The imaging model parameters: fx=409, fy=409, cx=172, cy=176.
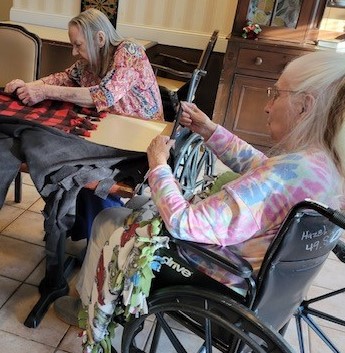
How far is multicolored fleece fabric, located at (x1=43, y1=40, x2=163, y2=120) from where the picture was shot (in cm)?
168

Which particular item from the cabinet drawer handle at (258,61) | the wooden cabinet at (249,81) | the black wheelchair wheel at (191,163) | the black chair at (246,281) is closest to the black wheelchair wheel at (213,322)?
the black chair at (246,281)

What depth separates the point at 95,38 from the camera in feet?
5.91

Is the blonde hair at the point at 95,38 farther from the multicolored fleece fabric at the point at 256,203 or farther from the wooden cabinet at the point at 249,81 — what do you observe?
the wooden cabinet at the point at 249,81

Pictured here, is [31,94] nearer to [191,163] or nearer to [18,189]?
[191,163]

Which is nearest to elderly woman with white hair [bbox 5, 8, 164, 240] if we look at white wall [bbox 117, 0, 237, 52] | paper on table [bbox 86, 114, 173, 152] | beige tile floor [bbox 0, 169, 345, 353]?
paper on table [bbox 86, 114, 173, 152]

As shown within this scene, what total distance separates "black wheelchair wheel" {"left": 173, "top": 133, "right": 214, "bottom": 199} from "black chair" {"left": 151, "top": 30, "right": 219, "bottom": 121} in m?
0.47

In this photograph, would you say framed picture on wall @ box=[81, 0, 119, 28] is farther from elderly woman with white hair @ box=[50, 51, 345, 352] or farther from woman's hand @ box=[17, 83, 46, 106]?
elderly woman with white hair @ box=[50, 51, 345, 352]

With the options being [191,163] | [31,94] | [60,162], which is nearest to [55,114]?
[31,94]

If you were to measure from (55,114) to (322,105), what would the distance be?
3.18 ft

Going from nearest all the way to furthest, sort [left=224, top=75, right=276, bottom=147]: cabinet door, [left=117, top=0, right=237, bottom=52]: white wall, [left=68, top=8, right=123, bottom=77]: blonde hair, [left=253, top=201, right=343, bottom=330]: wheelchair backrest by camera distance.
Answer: [left=253, top=201, right=343, bottom=330]: wheelchair backrest < [left=68, top=8, right=123, bottom=77]: blonde hair < [left=224, top=75, right=276, bottom=147]: cabinet door < [left=117, top=0, right=237, bottom=52]: white wall

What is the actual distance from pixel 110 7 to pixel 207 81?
3.22 feet

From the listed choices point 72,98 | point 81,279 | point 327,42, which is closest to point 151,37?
point 327,42

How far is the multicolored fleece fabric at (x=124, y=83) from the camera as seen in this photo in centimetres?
168

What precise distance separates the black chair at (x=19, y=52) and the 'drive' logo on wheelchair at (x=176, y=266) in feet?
4.03
